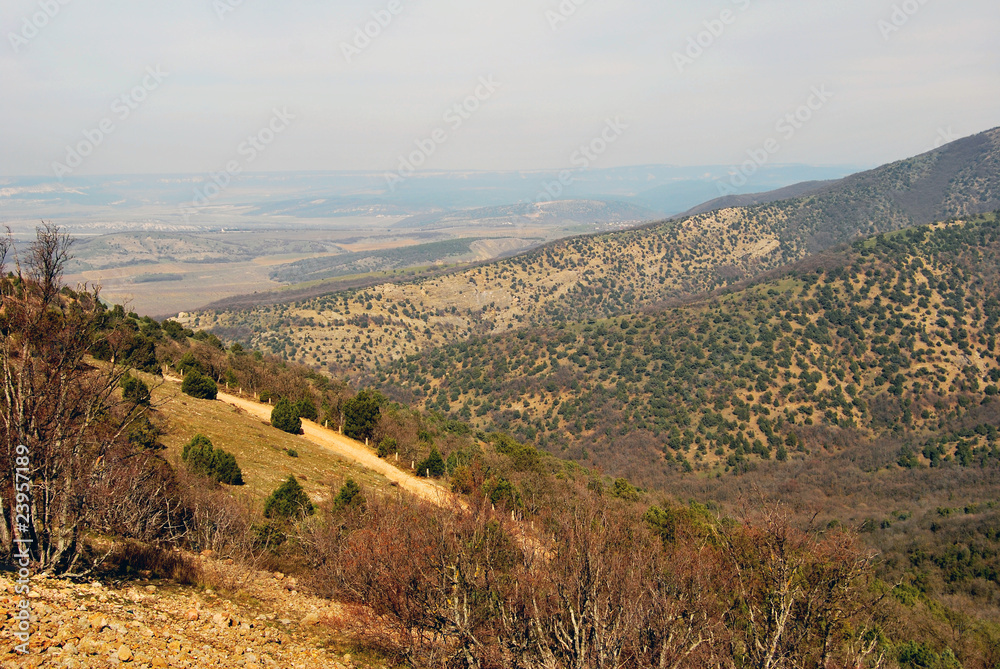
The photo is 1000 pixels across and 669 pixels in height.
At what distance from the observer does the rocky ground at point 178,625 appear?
7.41 m

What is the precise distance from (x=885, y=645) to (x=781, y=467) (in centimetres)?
3770

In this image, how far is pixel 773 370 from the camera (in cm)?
6122

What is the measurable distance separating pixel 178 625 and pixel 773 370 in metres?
64.7

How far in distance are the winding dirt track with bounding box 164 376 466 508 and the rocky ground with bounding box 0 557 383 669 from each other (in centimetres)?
Result: 1391

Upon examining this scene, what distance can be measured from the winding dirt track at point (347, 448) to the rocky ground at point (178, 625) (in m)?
13.9

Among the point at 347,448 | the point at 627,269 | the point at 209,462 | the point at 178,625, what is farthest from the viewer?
the point at 627,269

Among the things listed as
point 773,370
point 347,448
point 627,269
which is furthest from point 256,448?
point 627,269

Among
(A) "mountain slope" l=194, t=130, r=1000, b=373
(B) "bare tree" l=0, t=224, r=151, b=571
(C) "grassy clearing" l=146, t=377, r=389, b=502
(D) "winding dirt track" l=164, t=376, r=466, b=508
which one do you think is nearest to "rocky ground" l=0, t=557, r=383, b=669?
(B) "bare tree" l=0, t=224, r=151, b=571

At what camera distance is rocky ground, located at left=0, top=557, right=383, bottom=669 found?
7410 millimetres

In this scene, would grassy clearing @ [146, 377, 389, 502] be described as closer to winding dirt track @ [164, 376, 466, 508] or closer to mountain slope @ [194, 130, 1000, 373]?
winding dirt track @ [164, 376, 466, 508]

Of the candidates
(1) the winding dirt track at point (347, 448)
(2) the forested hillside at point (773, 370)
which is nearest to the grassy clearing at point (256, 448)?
(1) the winding dirt track at point (347, 448)

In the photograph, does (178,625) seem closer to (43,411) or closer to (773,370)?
(43,411)

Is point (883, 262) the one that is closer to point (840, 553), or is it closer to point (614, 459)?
point (614, 459)

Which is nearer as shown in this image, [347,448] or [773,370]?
[347,448]
